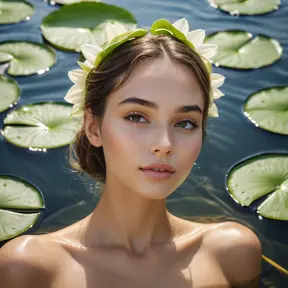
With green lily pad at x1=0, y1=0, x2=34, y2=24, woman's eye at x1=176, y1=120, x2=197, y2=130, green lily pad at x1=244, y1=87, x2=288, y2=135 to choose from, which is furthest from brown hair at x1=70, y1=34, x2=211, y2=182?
green lily pad at x1=0, y1=0, x2=34, y2=24

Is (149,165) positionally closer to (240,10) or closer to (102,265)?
(102,265)

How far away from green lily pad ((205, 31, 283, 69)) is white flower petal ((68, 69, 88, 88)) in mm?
1510

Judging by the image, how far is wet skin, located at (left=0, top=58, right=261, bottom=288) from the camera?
158 cm

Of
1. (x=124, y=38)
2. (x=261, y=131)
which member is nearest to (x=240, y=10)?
(x=261, y=131)

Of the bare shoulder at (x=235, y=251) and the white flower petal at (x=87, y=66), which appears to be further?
the bare shoulder at (x=235, y=251)

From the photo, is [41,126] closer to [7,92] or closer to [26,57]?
[7,92]

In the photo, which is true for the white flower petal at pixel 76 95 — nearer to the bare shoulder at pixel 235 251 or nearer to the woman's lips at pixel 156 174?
the woman's lips at pixel 156 174

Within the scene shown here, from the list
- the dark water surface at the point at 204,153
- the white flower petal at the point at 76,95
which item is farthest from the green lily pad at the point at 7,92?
the white flower petal at the point at 76,95

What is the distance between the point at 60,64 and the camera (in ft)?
10.4

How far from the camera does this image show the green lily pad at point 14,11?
11.6 ft

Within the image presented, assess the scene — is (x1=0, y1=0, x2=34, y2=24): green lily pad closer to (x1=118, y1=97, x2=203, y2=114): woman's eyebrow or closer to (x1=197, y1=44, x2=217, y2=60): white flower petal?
(x1=197, y1=44, x2=217, y2=60): white flower petal

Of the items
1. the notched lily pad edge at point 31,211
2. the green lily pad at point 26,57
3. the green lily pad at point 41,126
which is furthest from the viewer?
the green lily pad at point 26,57

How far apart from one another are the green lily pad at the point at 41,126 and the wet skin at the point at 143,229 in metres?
0.91

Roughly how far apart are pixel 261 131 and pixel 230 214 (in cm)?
55
